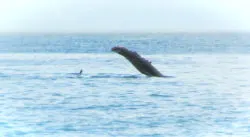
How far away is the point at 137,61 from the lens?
111ft

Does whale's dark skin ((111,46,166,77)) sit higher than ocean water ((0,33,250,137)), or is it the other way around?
whale's dark skin ((111,46,166,77))

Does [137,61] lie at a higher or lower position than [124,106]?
higher

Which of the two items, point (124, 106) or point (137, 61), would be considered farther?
point (137, 61)

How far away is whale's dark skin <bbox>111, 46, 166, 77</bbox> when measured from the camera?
33.6 metres

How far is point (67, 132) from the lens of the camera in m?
20.6

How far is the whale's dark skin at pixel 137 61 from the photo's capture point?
110ft

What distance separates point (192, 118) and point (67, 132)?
174 inches

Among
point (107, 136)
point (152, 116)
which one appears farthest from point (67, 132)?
point (152, 116)

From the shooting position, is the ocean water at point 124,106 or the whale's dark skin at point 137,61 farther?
the whale's dark skin at point 137,61

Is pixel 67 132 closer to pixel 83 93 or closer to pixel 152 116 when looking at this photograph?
pixel 152 116

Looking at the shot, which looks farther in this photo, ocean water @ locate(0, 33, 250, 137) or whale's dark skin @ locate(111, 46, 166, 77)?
whale's dark skin @ locate(111, 46, 166, 77)

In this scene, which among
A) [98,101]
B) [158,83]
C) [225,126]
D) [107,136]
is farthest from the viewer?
[158,83]

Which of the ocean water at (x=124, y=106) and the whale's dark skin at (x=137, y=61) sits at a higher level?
Answer: the whale's dark skin at (x=137, y=61)

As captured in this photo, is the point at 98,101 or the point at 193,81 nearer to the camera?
the point at 98,101
